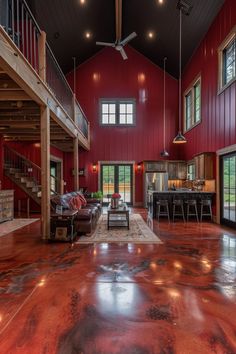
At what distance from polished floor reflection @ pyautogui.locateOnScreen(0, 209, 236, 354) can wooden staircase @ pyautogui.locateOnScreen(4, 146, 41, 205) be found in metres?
4.55

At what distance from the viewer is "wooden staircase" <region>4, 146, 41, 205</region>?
28.3 feet

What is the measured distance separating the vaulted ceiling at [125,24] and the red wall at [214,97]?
0.49 m

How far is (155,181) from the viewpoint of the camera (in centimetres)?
1102

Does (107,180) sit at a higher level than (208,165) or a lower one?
lower

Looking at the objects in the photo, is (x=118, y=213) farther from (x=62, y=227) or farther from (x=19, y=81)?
(x=19, y=81)

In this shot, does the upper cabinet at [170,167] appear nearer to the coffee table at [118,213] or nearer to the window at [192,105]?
A: the window at [192,105]

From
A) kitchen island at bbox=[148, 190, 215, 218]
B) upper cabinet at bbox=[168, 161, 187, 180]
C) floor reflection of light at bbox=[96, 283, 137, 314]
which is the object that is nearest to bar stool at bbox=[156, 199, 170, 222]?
kitchen island at bbox=[148, 190, 215, 218]

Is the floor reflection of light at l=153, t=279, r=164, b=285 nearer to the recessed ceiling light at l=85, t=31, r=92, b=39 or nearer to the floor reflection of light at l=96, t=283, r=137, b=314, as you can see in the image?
the floor reflection of light at l=96, t=283, r=137, b=314

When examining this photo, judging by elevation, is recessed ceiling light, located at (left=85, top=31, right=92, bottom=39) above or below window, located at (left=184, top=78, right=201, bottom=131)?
above

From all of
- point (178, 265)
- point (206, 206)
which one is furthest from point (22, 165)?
point (178, 265)

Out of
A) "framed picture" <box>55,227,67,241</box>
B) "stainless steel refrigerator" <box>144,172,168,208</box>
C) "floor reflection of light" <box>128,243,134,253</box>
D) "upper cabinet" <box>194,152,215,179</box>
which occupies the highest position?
"upper cabinet" <box>194,152,215,179</box>

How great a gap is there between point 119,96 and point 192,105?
147 inches

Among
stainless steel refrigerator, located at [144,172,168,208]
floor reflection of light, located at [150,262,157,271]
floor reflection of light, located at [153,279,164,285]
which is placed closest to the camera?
floor reflection of light, located at [153,279,164,285]

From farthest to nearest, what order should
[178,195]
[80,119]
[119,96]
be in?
[119,96], [80,119], [178,195]
